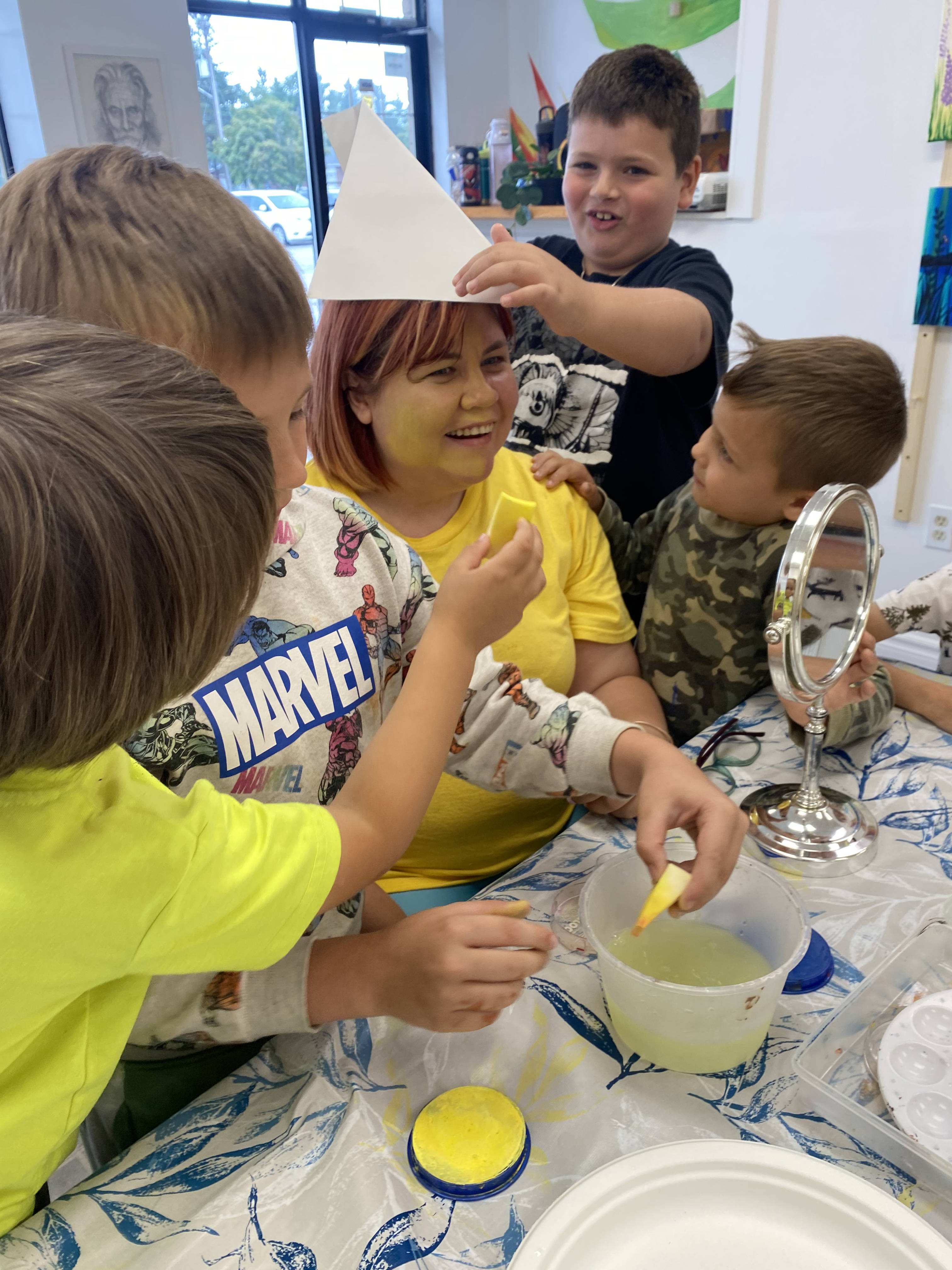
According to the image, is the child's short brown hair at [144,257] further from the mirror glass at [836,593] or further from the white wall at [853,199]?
the white wall at [853,199]

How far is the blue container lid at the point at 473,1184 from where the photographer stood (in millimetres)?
479

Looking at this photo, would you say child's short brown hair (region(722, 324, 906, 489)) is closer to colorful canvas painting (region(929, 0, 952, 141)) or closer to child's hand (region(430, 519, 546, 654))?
child's hand (region(430, 519, 546, 654))

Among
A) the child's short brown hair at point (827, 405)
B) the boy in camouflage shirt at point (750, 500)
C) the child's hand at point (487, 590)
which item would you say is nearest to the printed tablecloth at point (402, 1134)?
the child's hand at point (487, 590)

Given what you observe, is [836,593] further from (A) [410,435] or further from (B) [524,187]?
(B) [524,187]

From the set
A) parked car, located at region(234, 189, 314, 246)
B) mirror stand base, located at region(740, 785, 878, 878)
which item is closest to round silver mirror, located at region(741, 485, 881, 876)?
mirror stand base, located at region(740, 785, 878, 878)

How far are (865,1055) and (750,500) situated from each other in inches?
26.0

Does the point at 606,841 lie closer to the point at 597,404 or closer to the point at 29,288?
the point at 29,288

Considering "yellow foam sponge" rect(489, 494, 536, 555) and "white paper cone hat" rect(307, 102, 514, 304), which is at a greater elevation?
"white paper cone hat" rect(307, 102, 514, 304)

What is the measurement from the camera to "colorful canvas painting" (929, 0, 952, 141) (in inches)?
80.5

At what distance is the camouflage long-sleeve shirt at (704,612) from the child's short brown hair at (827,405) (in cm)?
9

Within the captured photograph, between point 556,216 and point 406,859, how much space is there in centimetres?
250

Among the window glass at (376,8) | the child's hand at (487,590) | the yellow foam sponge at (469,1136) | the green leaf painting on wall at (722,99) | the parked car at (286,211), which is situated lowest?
the yellow foam sponge at (469,1136)

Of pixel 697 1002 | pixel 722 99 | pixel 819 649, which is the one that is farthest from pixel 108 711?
pixel 722 99

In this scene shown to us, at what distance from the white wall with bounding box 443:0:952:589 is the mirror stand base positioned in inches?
74.1
